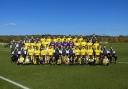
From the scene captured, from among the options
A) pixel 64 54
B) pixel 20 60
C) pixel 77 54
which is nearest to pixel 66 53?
pixel 64 54

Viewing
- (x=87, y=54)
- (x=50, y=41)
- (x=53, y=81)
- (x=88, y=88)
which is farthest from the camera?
(x=50, y=41)

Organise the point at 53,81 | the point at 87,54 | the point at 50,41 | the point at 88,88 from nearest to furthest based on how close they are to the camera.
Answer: the point at 88,88, the point at 53,81, the point at 87,54, the point at 50,41

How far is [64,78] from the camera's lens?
23344 mm

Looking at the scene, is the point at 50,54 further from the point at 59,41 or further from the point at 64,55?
the point at 59,41

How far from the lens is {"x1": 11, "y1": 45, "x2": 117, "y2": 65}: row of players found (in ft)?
112

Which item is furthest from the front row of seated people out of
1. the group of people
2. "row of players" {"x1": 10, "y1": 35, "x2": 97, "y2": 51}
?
"row of players" {"x1": 10, "y1": 35, "x2": 97, "y2": 51}

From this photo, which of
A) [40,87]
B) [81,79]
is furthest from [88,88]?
[81,79]

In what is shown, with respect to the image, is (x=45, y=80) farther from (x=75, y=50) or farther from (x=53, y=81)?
(x=75, y=50)

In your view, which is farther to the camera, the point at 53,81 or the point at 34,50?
the point at 34,50

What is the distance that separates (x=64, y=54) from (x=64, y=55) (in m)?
0.08

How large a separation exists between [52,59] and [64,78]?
1140cm

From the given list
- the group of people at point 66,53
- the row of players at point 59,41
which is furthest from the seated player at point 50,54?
the row of players at point 59,41

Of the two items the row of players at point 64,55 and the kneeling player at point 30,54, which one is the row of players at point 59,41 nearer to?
the row of players at point 64,55

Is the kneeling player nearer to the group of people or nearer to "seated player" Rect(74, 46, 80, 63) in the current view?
the group of people
